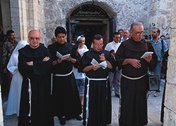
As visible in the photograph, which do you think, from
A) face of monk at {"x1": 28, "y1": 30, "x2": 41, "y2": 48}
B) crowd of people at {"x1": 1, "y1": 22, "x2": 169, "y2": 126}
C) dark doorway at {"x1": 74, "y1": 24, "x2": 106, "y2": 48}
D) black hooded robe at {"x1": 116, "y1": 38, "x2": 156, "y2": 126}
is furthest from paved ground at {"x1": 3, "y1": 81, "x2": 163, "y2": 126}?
dark doorway at {"x1": 74, "y1": 24, "x2": 106, "y2": 48}

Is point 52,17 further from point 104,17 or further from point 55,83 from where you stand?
point 55,83

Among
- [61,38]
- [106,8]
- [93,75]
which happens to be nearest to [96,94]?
[93,75]

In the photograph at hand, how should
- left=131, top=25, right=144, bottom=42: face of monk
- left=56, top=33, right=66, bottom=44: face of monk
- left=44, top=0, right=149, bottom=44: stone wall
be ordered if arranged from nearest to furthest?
1. left=131, top=25, right=144, bottom=42: face of monk
2. left=56, top=33, right=66, bottom=44: face of monk
3. left=44, top=0, right=149, bottom=44: stone wall

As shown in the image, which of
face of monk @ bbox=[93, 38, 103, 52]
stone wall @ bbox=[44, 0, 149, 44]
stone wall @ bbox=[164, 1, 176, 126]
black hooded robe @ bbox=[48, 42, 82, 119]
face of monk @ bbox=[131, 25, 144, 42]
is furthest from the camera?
stone wall @ bbox=[44, 0, 149, 44]

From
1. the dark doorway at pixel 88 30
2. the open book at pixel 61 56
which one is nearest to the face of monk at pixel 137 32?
the open book at pixel 61 56

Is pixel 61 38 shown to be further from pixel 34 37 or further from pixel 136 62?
pixel 136 62

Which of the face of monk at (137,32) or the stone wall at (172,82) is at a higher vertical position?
the face of monk at (137,32)

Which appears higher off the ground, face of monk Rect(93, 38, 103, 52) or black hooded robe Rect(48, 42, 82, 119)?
face of monk Rect(93, 38, 103, 52)

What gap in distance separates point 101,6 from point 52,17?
2.41m

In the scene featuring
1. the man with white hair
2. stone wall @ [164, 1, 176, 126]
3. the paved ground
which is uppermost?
stone wall @ [164, 1, 176, 126]

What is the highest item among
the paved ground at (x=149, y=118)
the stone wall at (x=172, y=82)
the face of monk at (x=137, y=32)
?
the face of monk at (x=137, y=32)

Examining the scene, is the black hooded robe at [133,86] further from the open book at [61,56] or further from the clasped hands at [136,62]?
the open book at [61,56]

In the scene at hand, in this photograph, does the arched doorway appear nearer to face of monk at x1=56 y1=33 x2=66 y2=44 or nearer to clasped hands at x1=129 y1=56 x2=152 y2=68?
face of monk at x1=56 y1=33 x2=66 y2=44

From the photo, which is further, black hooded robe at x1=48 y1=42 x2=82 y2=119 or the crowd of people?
black hooded robe at x1=48 y1=42 x2=82 y2=119
